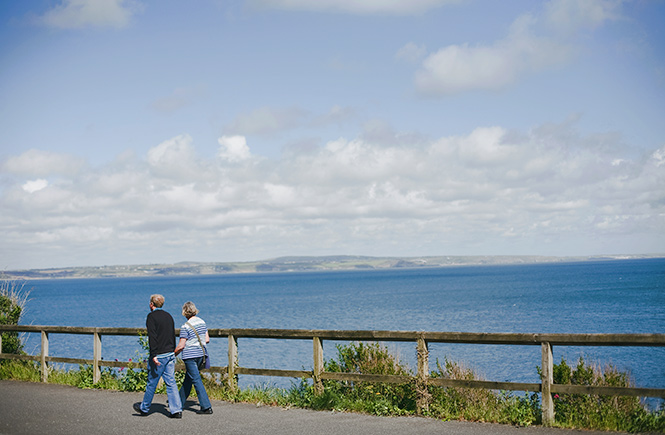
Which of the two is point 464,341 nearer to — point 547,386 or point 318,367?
point 547,386

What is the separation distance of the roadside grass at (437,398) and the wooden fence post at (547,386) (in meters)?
0.15

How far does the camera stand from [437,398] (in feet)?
31.0

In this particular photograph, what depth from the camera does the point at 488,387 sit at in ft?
27.9

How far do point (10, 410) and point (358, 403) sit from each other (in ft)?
18.7

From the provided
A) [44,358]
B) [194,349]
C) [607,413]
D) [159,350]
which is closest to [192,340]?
[194,349]

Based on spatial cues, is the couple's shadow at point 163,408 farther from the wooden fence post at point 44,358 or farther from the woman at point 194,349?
the wooden fence post at point 44,358

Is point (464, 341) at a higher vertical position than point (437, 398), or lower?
higher

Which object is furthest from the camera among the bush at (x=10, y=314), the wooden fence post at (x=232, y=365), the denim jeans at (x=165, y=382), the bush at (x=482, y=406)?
the bush at (x=10, y=314)

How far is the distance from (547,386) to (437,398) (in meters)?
1.82

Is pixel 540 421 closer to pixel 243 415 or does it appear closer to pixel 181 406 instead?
pixel 243 415

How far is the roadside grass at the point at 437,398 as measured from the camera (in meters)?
8.18

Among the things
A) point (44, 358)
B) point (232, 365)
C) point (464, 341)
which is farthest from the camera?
point (44, 358)

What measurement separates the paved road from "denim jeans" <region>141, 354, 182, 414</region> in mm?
211

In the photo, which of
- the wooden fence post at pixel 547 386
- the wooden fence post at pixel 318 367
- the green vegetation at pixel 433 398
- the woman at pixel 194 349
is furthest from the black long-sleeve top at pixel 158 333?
the wooden fence post at pixel 547 386
